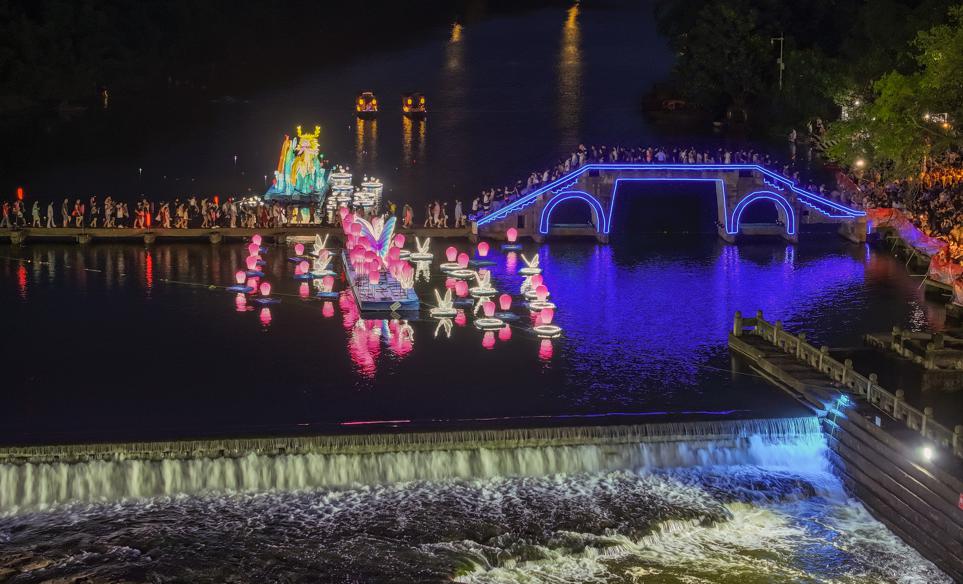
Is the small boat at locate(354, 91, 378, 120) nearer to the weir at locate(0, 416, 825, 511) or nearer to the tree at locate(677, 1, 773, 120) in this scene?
the tree at locate(677, 1, 773, 120)

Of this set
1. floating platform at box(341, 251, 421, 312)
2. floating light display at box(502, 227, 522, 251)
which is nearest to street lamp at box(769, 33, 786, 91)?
floating light display at box(502, 227, 522, 251)

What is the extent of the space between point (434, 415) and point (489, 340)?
1049cm

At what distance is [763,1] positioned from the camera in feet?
442

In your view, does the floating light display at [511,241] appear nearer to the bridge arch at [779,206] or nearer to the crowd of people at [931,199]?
the bridge arch at [779,206]

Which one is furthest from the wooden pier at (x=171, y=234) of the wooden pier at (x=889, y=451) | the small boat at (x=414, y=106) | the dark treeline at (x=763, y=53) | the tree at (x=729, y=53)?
the small boat at (x=414, y=106)

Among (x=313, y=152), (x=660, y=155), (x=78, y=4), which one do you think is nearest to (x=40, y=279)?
(x=313, y=152)

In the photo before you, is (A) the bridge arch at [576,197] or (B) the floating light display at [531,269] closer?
(B) the floating light display at [531,269]

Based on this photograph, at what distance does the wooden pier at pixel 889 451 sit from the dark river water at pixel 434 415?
765 mm

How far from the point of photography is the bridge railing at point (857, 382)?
42.9 metres

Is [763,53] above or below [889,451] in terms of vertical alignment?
above

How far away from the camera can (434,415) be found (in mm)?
49062

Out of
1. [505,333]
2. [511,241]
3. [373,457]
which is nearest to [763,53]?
[511,241]

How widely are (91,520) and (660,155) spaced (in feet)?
150

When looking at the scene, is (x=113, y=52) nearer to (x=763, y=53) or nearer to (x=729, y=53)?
(x=729, y=53)
